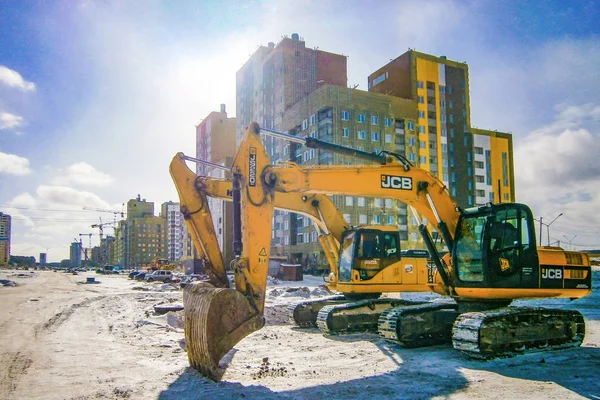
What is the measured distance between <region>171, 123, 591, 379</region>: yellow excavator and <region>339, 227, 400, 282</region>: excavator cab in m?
1.76

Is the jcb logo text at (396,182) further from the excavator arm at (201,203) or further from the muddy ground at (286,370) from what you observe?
the muddy ground at (286,370)

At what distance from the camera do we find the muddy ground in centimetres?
761

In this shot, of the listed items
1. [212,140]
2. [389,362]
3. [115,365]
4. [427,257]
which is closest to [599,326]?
[427,257]

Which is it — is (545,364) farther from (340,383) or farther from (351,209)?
(351,209)

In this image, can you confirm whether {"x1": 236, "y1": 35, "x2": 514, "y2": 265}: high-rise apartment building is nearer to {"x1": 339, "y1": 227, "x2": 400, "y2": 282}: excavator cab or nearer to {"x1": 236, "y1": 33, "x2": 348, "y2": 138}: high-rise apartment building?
{"x1": 236, "y1": 33, "x2": 348, "y2": 138}: high-rise apartment building

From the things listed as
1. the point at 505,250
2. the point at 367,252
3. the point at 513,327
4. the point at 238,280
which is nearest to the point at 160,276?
the point at 367,252

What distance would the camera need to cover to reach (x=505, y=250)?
10414mm

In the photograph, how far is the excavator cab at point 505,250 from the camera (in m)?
10.4

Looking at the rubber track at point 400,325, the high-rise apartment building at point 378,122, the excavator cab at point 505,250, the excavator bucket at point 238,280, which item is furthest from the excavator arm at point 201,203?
the high-rise apartment building at point 378,122

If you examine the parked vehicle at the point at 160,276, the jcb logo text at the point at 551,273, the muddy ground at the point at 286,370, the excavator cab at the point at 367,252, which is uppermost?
the excavator cab at the point at 367,252

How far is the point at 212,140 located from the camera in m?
107

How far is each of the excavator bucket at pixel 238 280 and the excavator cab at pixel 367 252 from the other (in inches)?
199

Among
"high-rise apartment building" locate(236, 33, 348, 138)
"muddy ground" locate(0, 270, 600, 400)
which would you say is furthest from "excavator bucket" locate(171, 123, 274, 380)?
"high-rise apartment building" locate(236, 33, 348, 138)

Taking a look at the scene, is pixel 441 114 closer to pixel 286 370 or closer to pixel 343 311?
pixel 343 311
